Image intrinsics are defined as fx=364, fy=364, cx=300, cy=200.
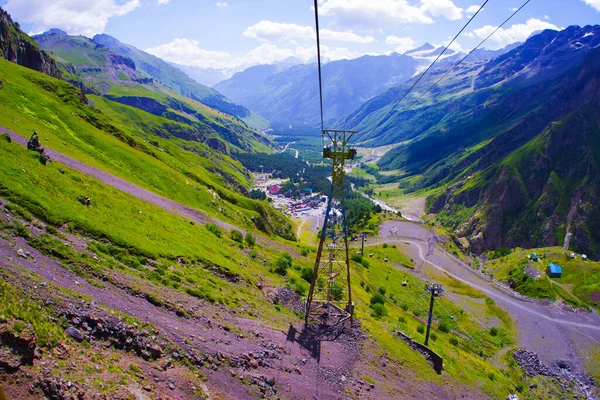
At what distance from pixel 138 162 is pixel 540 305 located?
124946mm

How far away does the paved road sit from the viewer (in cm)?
9188

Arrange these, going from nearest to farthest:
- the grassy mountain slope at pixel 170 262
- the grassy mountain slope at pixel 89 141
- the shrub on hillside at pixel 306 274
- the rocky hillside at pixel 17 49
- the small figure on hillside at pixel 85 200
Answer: the grassy mountain slope at pixel 170 262
the small figure on hillside at pixel 85 200
the shrub on hillside at pixel 306 274
the grassy mountain slope at pixel 89 141
the rocky hillside at pixel 17 49

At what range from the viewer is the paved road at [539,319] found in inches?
3617

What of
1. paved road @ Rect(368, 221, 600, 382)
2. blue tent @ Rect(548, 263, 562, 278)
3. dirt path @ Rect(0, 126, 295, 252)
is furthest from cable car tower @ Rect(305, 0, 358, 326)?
blue tent @ Rect(548, 263, 562, 278)

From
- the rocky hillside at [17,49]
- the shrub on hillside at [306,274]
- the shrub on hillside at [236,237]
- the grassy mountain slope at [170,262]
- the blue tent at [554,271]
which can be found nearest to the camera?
the grassy mountain slope at [170,262]

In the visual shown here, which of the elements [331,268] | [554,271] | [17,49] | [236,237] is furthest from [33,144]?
[554,271]

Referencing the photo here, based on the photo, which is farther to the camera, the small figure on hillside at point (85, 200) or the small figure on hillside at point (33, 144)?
the small figure on hillside at point (33, 144)

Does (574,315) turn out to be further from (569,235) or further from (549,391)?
(569,235)

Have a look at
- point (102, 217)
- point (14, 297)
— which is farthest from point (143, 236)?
point (14, 297)

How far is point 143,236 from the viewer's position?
128ft

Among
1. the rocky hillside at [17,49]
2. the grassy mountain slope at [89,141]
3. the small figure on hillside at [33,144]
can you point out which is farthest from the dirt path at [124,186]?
the rocky hillside at [17,49]

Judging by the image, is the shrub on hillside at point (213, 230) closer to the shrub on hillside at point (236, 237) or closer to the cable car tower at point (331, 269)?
the shrub on hillside at point (236, 237)

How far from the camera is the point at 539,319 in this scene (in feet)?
348

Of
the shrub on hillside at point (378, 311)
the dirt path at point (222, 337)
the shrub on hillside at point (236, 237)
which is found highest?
the shrub on hillside at point (236, 237)
